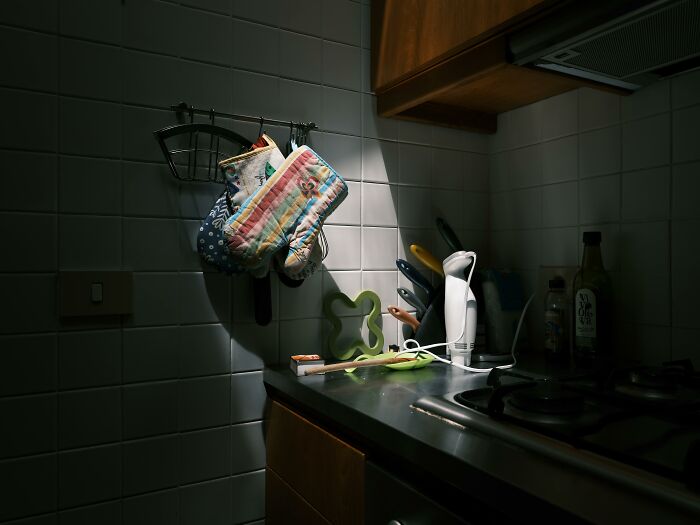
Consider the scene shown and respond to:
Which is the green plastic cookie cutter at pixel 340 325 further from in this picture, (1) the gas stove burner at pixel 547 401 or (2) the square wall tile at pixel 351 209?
(1) the gas stove burner at pixel 547 401

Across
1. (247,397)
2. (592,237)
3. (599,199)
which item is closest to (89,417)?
(247,397)

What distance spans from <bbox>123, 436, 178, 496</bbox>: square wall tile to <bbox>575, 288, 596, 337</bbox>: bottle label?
93 centimetres

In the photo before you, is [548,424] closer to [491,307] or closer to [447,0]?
[491,307]

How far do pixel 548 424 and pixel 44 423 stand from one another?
0.92 metres

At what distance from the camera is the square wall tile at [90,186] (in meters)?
1.04

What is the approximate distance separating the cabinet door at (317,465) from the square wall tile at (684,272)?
2.47 feet

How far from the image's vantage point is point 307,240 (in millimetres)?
1095

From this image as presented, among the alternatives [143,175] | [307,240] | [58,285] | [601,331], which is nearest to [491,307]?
[601,331]

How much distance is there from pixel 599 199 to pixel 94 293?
1157mm

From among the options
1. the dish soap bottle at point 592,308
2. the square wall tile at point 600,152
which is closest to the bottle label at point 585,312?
the dish soap bottle at point 592,308

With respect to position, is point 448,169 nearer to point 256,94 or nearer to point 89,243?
point 256,94

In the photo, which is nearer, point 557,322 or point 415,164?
point 557,322

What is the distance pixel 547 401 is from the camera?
76 centimetres

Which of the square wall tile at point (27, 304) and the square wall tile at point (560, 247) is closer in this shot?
the square wall tile at point (27, 304)
